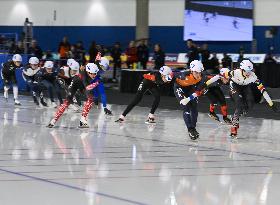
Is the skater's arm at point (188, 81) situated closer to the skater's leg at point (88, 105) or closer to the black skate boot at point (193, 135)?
the black skate boot at point (193, 135)

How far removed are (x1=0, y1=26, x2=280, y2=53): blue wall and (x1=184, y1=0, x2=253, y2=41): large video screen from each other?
1.35 ft

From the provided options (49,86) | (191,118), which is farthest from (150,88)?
(49,86)

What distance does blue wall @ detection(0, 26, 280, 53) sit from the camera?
37.8 meters

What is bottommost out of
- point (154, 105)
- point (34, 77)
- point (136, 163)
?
point (136, 163)

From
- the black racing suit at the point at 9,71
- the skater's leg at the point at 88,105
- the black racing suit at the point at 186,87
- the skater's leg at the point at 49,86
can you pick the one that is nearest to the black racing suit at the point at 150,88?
the skater's leg at the point at 88,105

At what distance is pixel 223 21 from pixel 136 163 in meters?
27.3

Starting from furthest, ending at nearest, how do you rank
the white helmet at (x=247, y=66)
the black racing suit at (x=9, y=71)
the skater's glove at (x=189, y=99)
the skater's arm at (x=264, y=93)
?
the black racing suit at (x=9, y=71), the white helmet at (x=247, y=66), the skater's arm at (x=264, y=93), the skater's glove at (x=189, y=99)

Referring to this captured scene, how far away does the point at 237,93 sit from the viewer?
15.1 m

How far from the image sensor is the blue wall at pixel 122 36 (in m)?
37.8

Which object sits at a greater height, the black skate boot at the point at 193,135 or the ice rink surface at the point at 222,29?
the ice rink surface at the point at 222,29

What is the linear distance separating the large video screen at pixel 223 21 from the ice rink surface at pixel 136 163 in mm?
20034

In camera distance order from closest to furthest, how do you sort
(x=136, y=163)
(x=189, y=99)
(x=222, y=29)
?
(x=136, y=163), (x=189, y=99), (x=222, y=29)

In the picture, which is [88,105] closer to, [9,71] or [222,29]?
[9,71]

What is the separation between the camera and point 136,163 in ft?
36.9
